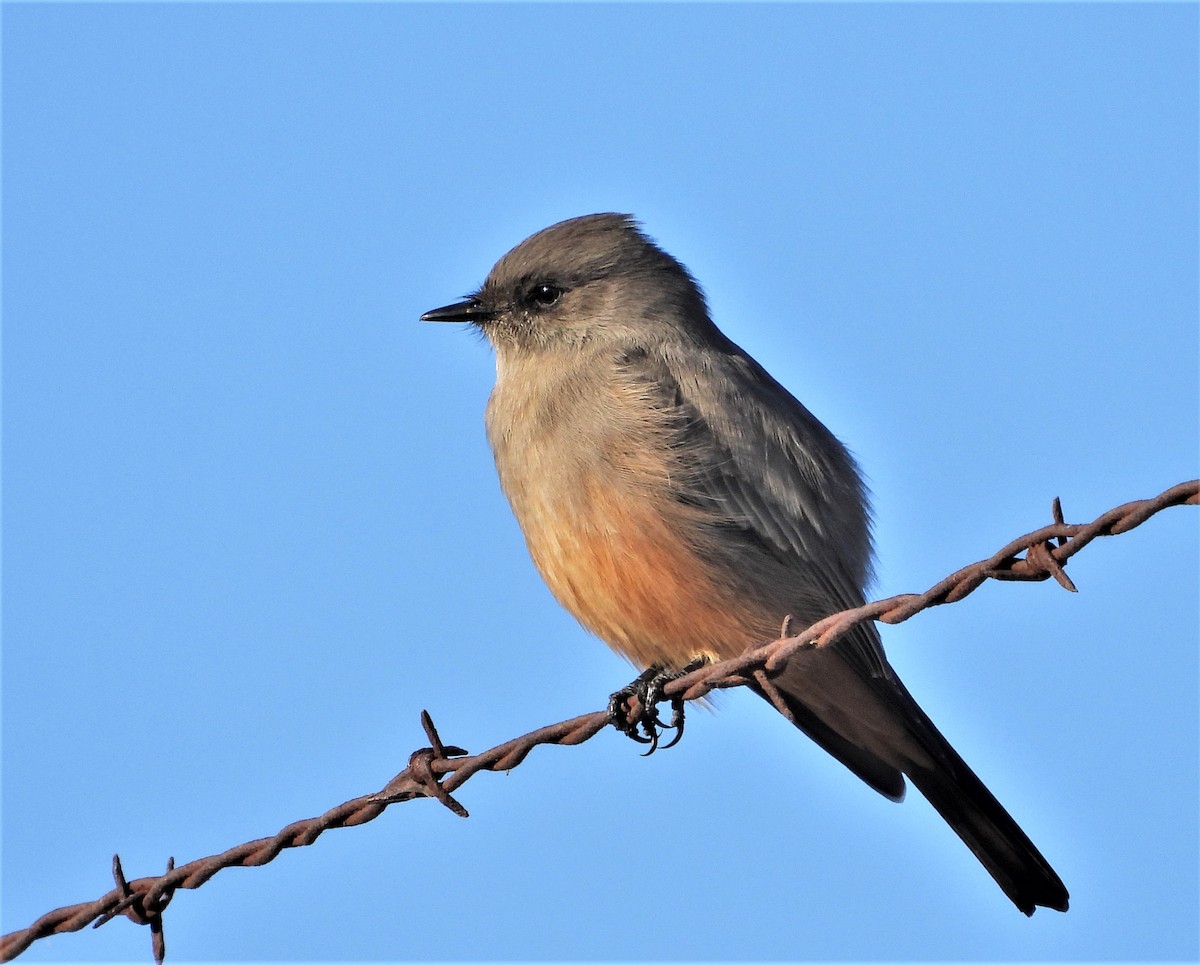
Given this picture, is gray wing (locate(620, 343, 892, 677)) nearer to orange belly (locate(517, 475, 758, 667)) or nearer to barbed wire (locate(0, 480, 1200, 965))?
orange belly (locate(517, 475, 758, 667))

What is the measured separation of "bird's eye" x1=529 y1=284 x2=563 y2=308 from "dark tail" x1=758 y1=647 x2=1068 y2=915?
7.37ft

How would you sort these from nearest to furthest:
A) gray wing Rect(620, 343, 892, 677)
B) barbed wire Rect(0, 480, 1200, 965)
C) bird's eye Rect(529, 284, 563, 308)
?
barbed wire Rect(0, 480, 1200, 965) < gray wing Rect(620, 343, 892, 677) < bird's eye Rect(529, 284, 563, 308)

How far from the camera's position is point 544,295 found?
755cm

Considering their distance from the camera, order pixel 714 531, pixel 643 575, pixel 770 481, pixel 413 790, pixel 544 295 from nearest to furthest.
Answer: pixel 413 790
pixel 643 575
pixel 714 531
pixel 770 481
pixel 544 295

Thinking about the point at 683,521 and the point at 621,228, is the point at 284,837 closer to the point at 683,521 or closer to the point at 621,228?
the point at 683,521

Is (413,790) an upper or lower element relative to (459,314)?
lower

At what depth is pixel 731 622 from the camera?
20.3 ft

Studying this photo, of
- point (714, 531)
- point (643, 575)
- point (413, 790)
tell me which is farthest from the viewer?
point (714, 531)

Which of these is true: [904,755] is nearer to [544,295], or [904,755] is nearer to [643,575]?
[643,575]

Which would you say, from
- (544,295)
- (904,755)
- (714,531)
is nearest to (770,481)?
(714,531)

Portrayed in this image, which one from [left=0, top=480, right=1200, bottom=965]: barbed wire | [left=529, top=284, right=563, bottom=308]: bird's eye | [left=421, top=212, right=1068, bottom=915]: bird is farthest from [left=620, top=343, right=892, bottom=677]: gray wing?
[left=0, top=480, right=1200, bottom=965]: barbed wire

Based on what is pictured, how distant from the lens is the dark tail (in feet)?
19.7

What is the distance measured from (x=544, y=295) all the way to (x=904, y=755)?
110 inches

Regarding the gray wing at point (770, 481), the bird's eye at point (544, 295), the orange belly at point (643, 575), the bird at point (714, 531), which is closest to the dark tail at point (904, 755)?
the bird at point (714, 531)
